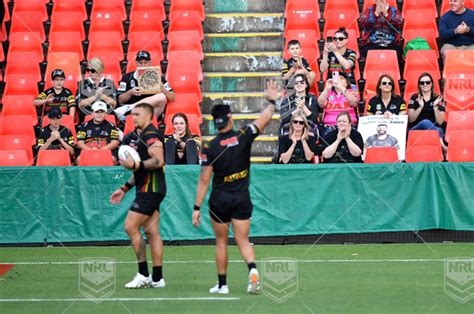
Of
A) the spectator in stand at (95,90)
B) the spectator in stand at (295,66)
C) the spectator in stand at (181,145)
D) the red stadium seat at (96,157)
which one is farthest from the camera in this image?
the spectator in stand at (95,90)

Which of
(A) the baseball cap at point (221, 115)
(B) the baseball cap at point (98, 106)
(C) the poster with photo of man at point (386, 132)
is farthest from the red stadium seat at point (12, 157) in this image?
(A) the baseball cap at point (221, 115)

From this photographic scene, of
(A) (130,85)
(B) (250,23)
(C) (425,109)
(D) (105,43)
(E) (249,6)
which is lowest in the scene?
(C) (425,109)

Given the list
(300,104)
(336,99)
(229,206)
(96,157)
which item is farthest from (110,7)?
(229,206)

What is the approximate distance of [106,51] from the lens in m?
20.8

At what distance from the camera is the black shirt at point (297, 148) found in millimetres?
17000

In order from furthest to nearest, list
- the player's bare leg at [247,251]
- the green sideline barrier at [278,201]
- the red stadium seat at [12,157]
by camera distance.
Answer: the red stadium seat at [12,157] < the green sideline barrier at [278,201] < the player's bare leg at [247,251]

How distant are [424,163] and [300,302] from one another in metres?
5.43

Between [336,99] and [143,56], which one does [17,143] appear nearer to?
[143,56]

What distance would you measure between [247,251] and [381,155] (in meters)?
5.58

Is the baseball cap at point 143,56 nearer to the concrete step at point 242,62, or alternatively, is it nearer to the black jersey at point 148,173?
the concrete step at point 242,62

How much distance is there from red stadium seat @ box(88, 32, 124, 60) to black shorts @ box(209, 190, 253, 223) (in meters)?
9.22

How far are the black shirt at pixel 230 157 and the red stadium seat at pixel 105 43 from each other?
30.0 feet

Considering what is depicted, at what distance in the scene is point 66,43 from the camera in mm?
20984

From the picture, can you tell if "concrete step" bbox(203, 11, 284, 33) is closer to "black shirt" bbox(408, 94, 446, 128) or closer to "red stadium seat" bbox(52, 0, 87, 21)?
"red stadium seat" bbox(52, 0, 87, 21)
